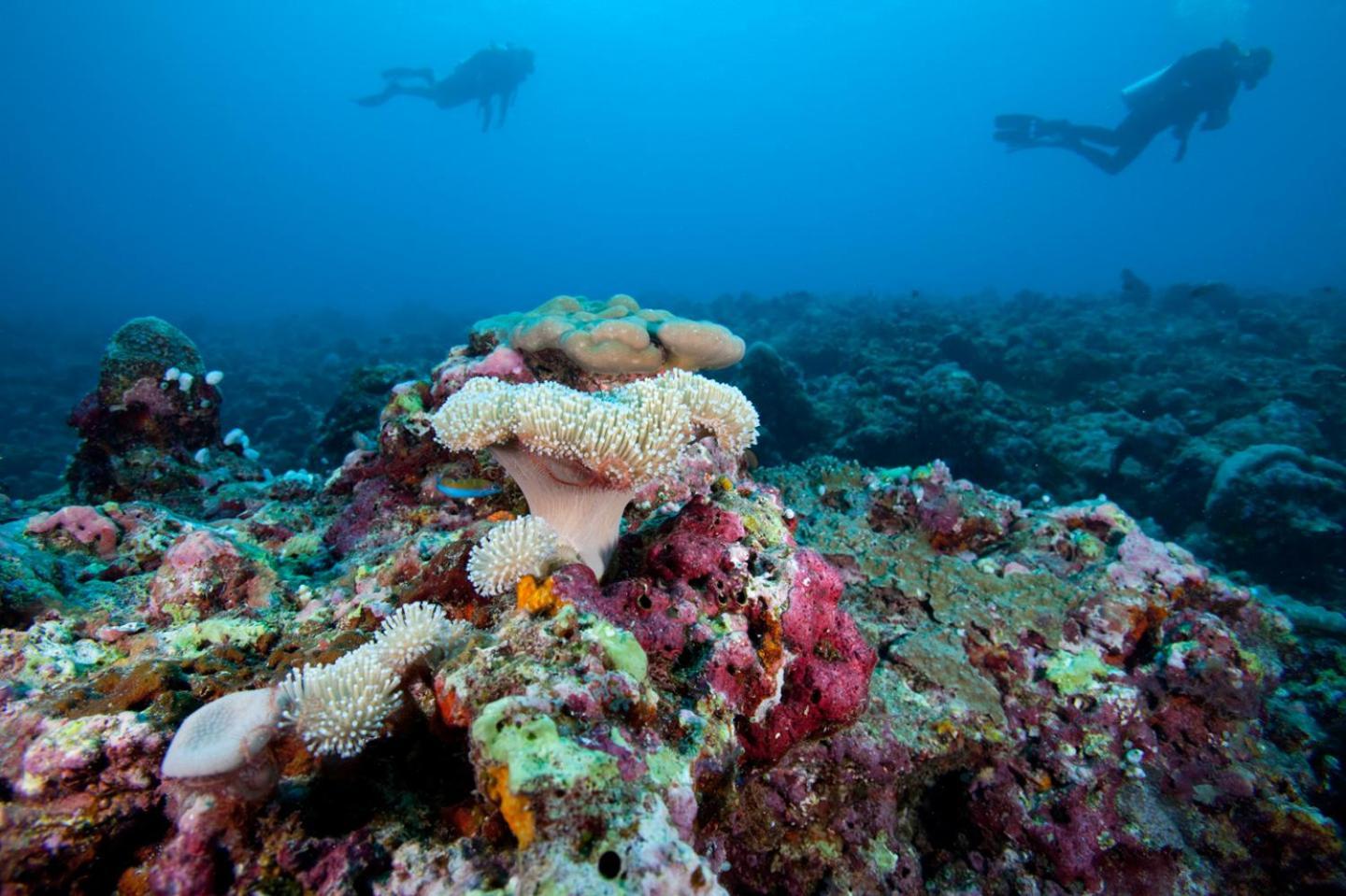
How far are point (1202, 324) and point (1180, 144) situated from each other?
10.3 metres

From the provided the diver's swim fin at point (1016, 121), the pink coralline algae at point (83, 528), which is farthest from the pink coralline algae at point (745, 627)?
the diver's swim fin at point (1016, 121)

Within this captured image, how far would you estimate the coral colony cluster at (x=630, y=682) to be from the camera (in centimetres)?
170

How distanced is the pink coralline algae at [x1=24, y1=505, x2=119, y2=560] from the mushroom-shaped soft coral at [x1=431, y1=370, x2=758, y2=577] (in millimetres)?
3198

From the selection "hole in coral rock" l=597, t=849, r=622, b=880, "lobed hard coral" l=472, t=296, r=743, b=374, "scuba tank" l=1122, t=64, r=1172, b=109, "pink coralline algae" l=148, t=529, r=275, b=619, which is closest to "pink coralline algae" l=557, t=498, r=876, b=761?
"hole in coral rock" l=597, t=849, r=622, b=880

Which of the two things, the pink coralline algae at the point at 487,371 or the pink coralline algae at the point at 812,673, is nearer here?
the pink coralline algae at the point at 812,673

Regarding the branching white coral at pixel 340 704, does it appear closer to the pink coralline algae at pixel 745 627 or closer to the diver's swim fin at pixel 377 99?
the pink coralline algae at pixel 745 627

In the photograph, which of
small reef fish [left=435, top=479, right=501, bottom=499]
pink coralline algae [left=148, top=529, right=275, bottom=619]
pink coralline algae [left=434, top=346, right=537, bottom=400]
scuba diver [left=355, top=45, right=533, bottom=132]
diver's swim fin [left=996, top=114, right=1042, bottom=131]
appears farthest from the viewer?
scuba diver [left=355, top=45, right=533, bottom=132]

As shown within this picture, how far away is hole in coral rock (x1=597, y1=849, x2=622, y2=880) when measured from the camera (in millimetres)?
1312

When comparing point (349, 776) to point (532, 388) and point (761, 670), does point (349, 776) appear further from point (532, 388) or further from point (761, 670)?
point (532, 388)

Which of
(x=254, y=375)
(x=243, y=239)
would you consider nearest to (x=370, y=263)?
(x=243, y=239)

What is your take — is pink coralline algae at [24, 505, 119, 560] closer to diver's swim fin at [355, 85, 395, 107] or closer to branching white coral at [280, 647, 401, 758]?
branching white coral at [280, 647, 401, 758]

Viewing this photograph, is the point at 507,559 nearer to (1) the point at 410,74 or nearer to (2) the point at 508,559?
(2) the point at 508,559

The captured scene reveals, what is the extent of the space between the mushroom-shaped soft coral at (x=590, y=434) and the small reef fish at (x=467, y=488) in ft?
2.75

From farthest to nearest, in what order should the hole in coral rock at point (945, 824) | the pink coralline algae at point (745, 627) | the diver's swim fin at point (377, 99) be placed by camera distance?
the diver's swim fin at point (377, 99)
the hole in coral rock at point (945, 824)
the pink coralline algae at point (745, 627)
